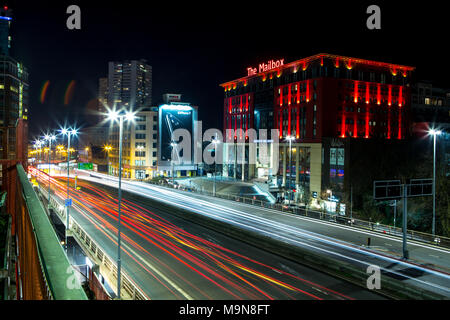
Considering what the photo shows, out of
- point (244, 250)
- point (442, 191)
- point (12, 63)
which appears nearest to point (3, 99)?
point (12, 63)

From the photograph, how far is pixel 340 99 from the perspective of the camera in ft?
214

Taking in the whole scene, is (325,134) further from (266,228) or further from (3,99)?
(3,99)

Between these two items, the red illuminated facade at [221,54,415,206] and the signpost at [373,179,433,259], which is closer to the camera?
the signpost at [373,179,433,259]

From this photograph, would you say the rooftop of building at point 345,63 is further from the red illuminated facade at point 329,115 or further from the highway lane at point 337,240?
the highway lane at point 337,240

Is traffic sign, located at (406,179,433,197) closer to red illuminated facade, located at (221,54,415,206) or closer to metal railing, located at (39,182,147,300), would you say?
metal railing, located at (39,182,147,300)

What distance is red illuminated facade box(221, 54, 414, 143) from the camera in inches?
2539

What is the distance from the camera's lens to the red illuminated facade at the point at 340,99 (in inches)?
2539

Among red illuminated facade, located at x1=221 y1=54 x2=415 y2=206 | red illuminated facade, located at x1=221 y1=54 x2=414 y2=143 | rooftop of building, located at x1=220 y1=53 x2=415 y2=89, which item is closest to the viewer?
red illuminated facade, located at x1=221 y1=54 x2=415 y2=206

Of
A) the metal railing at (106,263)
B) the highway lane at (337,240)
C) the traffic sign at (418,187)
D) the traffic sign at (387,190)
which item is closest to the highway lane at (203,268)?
the metal railing at (106,263)

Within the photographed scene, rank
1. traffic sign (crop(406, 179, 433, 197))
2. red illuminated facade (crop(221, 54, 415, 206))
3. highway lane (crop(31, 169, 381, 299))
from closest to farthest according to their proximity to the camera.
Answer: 1. highway lane (crop(31, 169, 381, 299))
2. traffic sign (crop(406, 179, 433, 197))
3. red illuminated facade (crop(221, 54, 415, 206))

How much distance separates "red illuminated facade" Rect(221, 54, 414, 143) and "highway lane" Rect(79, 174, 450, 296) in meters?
33.6

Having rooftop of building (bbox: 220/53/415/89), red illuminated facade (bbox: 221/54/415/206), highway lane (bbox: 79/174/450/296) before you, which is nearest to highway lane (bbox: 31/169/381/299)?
highway lane (bbox: 79/174/450/296)

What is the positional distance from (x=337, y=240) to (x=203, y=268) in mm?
10248
